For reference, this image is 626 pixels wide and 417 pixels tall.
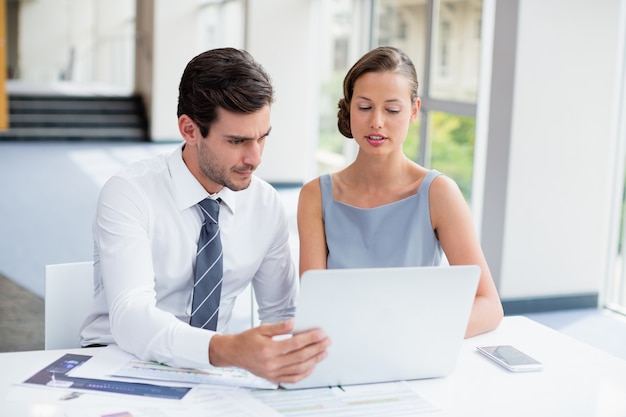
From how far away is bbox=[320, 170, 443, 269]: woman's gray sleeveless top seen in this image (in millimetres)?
2164

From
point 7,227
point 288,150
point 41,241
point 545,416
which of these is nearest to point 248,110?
point 545,416

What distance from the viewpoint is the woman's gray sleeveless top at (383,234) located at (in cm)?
216

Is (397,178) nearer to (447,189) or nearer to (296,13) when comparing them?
(447,189)

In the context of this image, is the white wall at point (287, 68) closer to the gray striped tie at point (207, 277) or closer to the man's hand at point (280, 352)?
the gray striped tie at point (207, 277)

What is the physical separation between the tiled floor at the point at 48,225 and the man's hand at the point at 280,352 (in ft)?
2.84

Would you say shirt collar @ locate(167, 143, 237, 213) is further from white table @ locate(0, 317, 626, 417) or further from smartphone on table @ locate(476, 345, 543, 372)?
smartphone on table @ locate(476, 345, 543, 372)

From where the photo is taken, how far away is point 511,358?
172cm

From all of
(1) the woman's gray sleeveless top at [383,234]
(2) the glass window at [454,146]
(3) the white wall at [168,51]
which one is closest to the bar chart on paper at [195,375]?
(1) the woman's gray sleeveless top at [383,234]

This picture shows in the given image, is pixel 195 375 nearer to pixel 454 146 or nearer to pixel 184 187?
pixel 184 187

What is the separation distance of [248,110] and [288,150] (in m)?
6.82

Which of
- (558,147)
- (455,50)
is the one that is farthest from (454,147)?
(558,147)

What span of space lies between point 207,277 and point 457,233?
0.67m

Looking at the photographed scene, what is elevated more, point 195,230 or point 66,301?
point 195,230

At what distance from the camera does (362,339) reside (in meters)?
1.48
